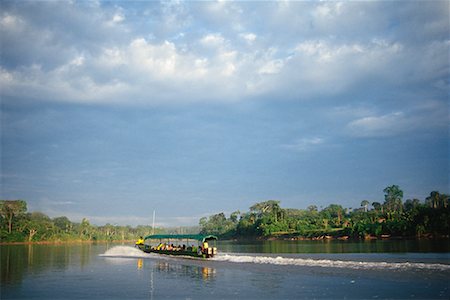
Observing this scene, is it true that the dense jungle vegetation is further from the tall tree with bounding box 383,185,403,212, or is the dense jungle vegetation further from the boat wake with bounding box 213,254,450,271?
the boat wake with bounding box 213,254,450,271

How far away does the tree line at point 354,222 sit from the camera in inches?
2483

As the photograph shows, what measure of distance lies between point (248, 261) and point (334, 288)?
14.2 m

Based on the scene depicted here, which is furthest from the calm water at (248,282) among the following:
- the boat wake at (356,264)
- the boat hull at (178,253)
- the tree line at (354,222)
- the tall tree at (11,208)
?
the tall tree at (11,208)

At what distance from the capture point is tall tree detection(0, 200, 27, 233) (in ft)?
317

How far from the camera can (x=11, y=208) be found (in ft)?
319

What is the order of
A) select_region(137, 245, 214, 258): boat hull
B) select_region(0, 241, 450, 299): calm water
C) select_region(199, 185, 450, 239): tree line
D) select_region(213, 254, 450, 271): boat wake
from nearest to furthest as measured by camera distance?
select_region(0, 241, 450, 299): calm water, select_region(213, 254, 450, 271): boat wake, select_region(137, 245, 214, 258): boat hull, select_region(199, 185, 450, 239): tree line

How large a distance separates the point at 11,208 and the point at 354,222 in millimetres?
86605

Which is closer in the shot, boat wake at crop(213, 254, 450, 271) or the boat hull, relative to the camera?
boat wake at crop(213, 254, 450, 271)

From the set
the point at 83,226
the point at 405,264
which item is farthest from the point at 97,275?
the point at 83,226

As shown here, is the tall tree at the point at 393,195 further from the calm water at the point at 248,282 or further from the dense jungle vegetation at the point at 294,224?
the calm water at the point at 248,282

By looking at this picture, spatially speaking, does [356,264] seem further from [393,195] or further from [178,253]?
[393,195]

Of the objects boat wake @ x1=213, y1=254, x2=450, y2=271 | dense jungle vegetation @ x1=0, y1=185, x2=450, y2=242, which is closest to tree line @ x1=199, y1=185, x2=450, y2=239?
dense jungle vegetation @ x1=0, y1=185, x2=450, y2=242

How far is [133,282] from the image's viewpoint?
2200 cm

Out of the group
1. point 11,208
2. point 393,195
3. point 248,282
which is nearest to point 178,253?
point 248,282
